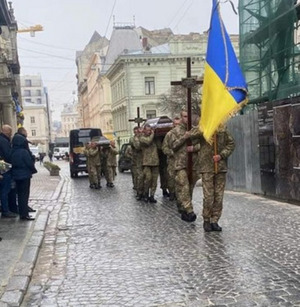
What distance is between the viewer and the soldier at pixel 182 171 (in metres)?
8.34

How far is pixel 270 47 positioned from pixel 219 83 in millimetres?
6610

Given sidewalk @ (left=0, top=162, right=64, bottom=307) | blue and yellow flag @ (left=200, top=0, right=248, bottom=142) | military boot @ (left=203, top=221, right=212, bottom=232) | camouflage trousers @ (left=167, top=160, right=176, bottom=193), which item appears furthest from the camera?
camouflage trousers @ (left=167, top=160, right=176, bottom=193)

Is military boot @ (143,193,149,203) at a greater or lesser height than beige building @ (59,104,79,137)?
lesser

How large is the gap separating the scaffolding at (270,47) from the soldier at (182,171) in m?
4.33

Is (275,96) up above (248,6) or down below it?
below

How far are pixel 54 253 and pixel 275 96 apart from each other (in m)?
8.46

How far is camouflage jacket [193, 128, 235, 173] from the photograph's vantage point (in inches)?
290

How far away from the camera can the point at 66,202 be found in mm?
12773

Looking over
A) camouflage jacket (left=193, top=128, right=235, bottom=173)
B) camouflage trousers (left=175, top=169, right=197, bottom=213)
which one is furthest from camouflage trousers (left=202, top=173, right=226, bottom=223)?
camouflage trousers (left=175, top=169, right=197, bottom=213)

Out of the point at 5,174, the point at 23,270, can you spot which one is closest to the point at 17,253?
the point at 23,270

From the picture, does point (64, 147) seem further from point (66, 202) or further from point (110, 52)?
point (66, 202)

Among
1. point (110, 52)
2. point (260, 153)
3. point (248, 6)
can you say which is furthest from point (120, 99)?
point (260, 153)

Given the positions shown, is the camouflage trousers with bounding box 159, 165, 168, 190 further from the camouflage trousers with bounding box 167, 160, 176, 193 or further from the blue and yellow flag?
the blue and yellow flag

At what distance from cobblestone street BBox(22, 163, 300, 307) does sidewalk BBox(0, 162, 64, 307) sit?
13cm
